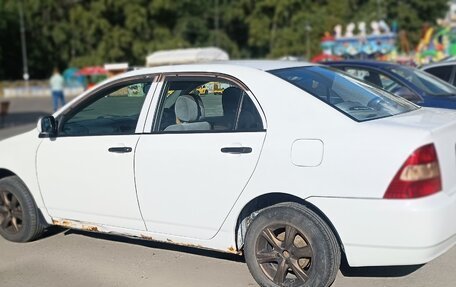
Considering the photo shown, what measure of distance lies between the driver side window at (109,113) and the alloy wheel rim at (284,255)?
1.44 meters

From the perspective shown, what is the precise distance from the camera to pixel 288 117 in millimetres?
4133

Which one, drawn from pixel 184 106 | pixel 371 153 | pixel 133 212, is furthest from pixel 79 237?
pixel 371 153

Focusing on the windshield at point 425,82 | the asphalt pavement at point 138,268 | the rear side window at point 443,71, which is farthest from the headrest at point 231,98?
the rear side window at point 443,71

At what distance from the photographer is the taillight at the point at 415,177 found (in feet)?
12.0

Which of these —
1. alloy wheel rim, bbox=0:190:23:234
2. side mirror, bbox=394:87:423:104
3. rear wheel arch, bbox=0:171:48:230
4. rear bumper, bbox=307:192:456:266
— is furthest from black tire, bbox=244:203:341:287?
side mirror, bbox=394:87:423:104

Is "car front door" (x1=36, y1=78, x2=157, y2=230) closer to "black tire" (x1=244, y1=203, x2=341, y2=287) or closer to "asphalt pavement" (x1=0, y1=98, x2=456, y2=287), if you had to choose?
"asphalt pavement" (x1=0, y1=98, x2=456, y2=287)

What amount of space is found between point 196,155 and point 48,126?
5.29 ft

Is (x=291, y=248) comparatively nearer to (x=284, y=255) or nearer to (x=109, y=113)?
(x=284, y=255)

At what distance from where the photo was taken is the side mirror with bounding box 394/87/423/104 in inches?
298

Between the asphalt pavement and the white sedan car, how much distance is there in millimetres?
309

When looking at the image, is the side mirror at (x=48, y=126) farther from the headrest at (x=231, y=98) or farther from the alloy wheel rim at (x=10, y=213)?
the headrest at (x=231, y=98)

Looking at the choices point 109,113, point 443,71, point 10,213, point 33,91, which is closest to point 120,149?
point 109,113

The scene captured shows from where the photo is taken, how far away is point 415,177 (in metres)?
3.68

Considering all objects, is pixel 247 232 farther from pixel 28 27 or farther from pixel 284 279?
pixel 28 27
